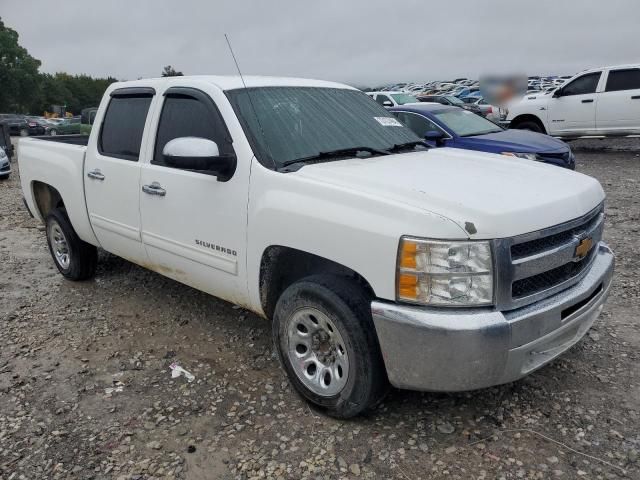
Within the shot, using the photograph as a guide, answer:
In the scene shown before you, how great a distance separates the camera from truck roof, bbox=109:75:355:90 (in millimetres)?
3643

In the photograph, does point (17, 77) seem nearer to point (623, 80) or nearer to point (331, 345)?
point (623, 80)

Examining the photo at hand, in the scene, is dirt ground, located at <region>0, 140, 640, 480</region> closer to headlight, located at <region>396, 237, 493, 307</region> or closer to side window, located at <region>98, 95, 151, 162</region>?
headlight, located at <region>396, 237, 493, 307</region>

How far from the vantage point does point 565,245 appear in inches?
107

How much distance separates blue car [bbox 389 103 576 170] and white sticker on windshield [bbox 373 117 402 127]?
9.91ft

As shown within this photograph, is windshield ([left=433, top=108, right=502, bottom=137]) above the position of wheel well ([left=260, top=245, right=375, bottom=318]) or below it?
above

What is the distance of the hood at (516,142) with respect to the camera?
7.73 meters

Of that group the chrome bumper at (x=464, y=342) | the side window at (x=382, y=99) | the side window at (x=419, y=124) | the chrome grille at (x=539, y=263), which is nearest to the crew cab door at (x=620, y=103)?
the side window at (x=419, y=124)

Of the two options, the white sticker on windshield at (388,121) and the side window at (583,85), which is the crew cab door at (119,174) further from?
the side window at (583,85)

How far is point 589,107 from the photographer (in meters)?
12.3

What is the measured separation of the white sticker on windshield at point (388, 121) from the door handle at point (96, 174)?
2144 millimetres

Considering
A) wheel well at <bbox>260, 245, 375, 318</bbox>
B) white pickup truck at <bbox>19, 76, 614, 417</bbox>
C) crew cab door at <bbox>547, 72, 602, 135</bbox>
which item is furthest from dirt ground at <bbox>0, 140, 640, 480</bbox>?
crew cab door at <bbox>547, 72, 602, 135</bbox>

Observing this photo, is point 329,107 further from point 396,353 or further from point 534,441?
point 534,441

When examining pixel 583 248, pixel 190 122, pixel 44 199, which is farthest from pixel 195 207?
pixel 44 199

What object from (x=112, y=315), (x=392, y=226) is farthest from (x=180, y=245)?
(x=392, y=226)
